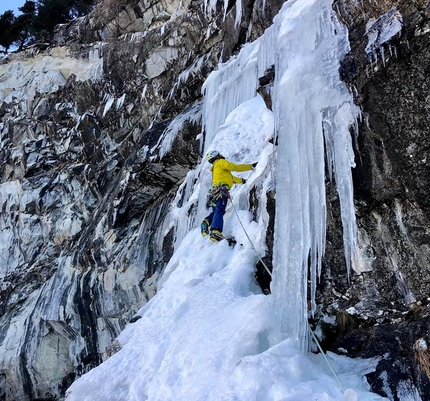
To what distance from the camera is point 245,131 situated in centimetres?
758

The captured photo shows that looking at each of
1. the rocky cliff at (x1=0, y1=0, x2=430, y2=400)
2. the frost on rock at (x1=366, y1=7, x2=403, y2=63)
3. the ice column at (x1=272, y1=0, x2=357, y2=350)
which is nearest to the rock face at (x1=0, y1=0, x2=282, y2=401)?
the rocky cliff at (x1=0, y1=0, x2=430, y2=400)

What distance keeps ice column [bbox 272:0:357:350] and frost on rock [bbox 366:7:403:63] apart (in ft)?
1.32

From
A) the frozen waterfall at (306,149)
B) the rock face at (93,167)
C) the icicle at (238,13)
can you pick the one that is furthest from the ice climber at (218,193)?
the icicle at (238,13)

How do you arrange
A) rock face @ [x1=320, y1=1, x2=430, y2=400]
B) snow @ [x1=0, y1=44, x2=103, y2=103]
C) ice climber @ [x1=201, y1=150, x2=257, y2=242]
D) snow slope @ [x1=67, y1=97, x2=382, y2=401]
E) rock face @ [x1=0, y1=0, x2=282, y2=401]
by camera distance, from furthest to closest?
snow @ [x1=0, y1=44, x2=103, y2=103] < rock face @ [x1=0, y1=0, x2=282, y2=401] < ice climber @ [x1=201, y1=150, x2=257, y2=242] < rock face @ [x1=320, y1=1, x2=430, y2=400] < snow slope @ [x1=67, y1=97, x2=382, y2=401]

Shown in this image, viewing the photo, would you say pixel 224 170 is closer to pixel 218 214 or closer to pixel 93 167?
pixel 218 214

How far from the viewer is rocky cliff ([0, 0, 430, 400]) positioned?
4.02 meters

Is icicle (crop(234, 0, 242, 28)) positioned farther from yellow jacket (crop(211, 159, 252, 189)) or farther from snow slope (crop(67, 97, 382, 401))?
yellow jacket (crop(211, 159, 252, 189))

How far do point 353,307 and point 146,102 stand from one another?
33.6ft

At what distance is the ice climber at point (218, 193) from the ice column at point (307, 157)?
1349 millimetres

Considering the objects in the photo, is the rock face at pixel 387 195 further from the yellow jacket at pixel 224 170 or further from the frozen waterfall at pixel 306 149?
the yellow jacket at pixel 224 170

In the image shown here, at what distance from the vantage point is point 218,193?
608 cm

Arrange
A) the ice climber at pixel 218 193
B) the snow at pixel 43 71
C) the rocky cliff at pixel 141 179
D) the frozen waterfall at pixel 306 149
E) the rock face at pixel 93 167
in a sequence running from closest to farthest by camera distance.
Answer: the rocky cliff at pixel 141 179 → the frozen waterfall at pixel 306 149 → the ice climber at pixel 218 193 → the rock face at pixel 93 167 → the snow at pixel 43 71

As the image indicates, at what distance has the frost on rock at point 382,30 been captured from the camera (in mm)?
4105

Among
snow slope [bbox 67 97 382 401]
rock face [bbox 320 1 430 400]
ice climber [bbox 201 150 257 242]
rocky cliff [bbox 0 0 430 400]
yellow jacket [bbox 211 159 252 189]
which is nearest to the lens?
snow slope [bbox 67 97 382 401]
